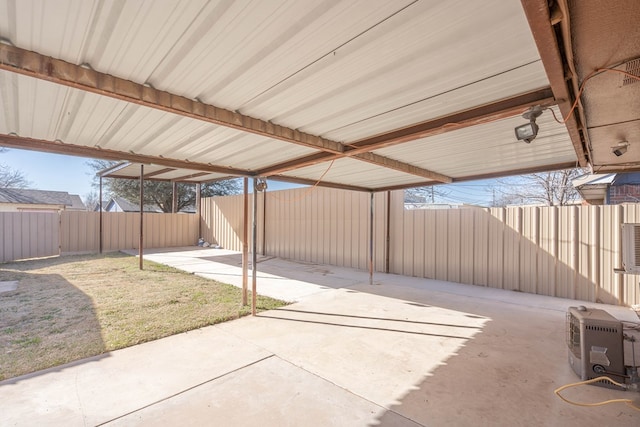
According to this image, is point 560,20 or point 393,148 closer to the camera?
point 560,20

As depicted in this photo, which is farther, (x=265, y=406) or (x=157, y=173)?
(x=157, y=173)

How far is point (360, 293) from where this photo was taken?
17.8 ft

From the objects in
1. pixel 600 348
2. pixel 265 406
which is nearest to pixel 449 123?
pixel 600 348

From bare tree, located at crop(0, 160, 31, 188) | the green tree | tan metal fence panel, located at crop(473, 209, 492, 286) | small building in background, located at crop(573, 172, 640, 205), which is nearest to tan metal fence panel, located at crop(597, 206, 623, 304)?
small building in background, located at crop(573, 172, 640, 205)

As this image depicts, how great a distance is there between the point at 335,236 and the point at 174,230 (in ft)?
26.8

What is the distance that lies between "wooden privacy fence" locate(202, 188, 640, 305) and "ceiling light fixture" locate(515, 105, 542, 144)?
4106 mm

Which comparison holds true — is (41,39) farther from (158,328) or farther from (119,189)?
(119,189)

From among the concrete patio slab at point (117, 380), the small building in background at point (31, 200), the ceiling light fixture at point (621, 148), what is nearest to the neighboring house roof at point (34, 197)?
the small building in background at point (31, 200)

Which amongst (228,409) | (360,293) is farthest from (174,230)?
(228,409)

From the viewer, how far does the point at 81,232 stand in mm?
10734

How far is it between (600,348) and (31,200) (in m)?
24.1

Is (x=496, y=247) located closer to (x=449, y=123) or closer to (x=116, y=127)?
(x=449, y=123)

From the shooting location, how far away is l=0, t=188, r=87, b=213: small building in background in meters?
16.0

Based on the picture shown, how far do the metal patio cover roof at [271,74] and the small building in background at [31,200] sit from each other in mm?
17310
